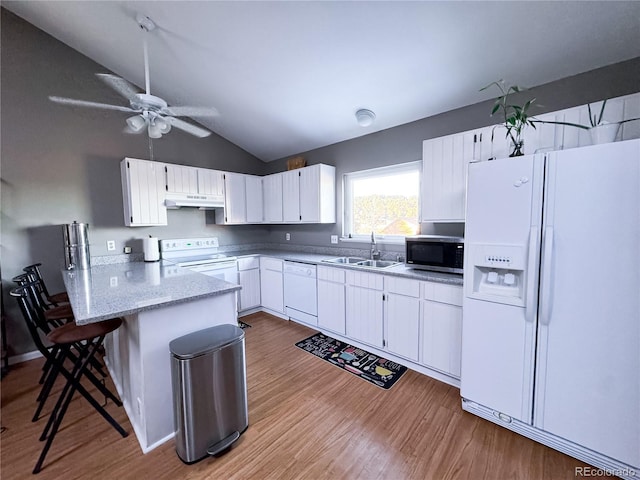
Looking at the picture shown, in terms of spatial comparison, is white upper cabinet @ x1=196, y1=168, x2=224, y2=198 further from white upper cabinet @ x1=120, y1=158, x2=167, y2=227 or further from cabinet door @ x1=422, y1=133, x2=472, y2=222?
cabinet door @ x1=422, y1=133, x2=472, y2=222

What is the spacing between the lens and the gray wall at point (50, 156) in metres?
2.58

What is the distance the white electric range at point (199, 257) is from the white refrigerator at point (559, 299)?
2853 millimetres

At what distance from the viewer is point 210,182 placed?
366cm

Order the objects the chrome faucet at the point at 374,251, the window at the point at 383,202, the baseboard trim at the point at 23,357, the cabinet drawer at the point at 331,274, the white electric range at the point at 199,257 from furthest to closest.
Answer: the white electric range at the point at 199,257 → the chrome faucet at the point at 374,251 → the window at the point at 383,202 → the cabinet drawer at the point at 331,274 → the baseboard trim at the point at 23,357

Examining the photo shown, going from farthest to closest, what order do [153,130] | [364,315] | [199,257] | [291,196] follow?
[291,196], [199,257], [364,315], [153,130]

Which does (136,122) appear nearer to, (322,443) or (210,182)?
(210,182)

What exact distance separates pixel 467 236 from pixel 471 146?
887mm

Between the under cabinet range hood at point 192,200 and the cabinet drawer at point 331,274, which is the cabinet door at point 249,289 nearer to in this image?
the under cabinet range hood at point 192,200

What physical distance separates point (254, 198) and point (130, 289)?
2561 mm

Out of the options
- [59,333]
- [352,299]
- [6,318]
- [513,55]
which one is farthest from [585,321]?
[6,318]

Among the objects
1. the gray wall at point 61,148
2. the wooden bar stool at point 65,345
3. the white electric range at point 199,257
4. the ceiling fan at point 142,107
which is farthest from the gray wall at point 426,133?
the wooden bar stool at point 65,345

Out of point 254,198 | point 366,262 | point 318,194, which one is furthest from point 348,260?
point 254,198

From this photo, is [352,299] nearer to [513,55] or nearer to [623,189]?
[623,189]

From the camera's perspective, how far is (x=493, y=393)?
173 centimetres
